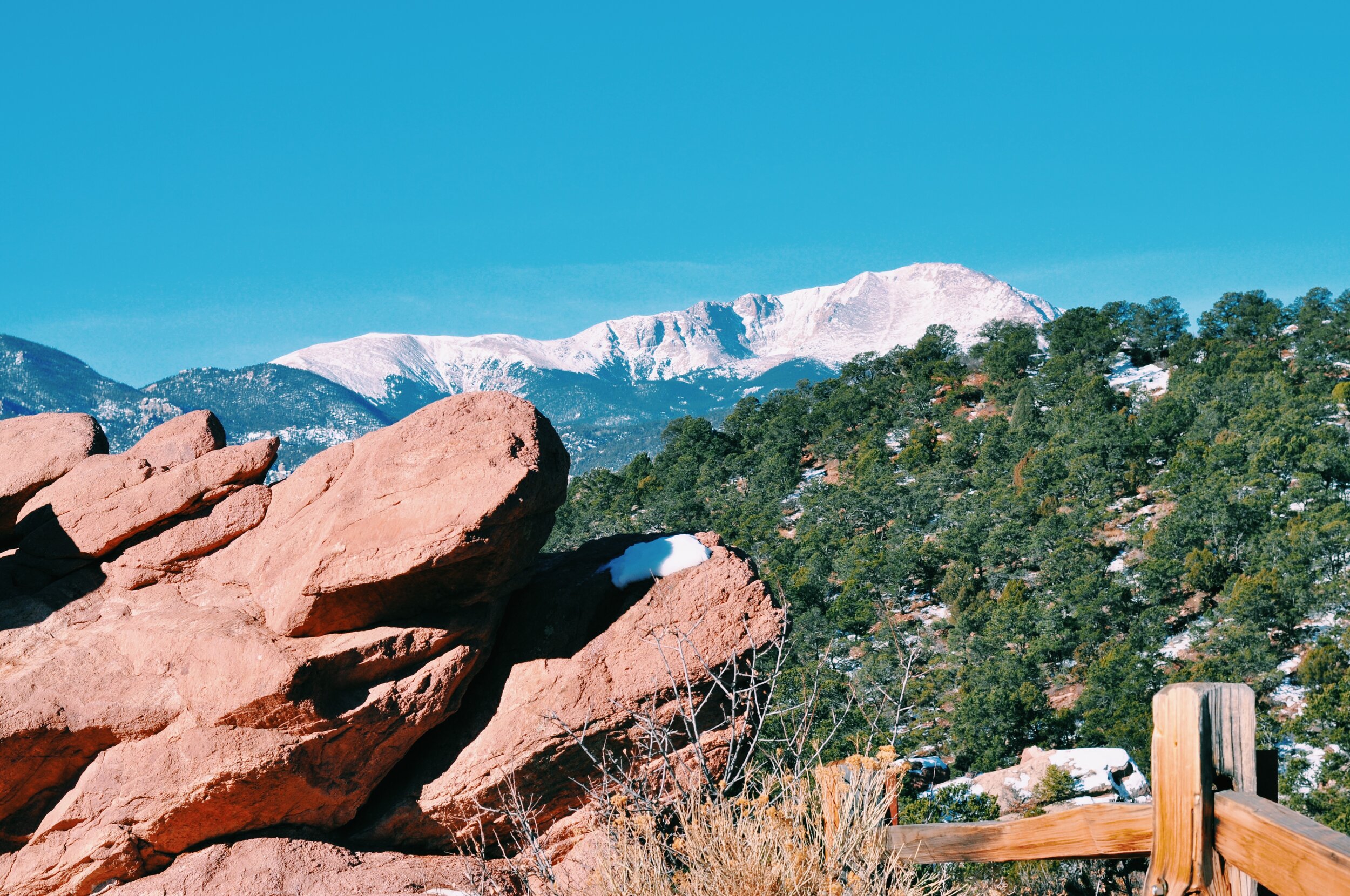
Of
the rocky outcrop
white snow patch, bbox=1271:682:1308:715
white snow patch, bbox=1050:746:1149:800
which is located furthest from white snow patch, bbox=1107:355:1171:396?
the rocky outcrop

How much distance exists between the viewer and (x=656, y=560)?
30.7ft

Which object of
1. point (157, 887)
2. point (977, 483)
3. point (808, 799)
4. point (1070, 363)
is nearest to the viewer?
point (808, 799)

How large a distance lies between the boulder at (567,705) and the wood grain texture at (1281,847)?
5.68 meters

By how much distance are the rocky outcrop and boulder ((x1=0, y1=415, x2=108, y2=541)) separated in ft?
3.90

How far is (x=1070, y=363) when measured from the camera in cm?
7844

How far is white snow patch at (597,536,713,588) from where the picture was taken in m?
9.20

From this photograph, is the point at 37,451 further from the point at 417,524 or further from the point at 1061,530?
the point at 1061,530

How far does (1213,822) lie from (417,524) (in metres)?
6.81

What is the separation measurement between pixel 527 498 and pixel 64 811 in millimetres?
5044

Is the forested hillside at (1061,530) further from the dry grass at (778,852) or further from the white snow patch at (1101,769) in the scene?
the white snow patch at (1101,769)

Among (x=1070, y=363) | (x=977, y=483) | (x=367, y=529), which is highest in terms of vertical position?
(x=1070, y=363)

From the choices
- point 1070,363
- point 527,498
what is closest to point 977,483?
point 1070,363

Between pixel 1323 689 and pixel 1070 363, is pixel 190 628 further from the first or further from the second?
pixel 1070 363

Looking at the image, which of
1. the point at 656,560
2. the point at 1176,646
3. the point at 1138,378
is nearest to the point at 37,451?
the point at 656,560
